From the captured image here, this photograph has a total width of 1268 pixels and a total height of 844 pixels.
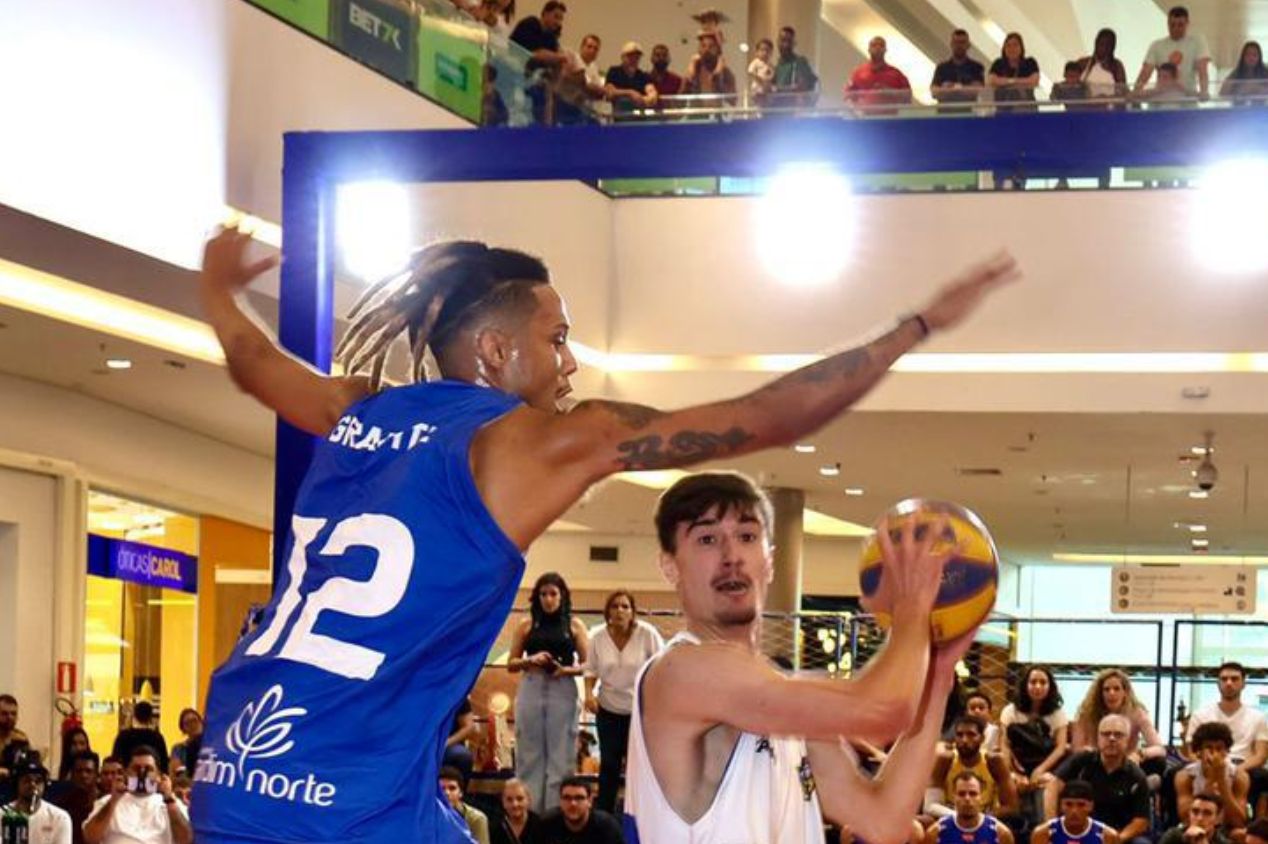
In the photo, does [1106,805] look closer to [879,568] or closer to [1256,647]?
[879,568]

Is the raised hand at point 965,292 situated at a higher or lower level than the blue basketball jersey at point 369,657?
higher

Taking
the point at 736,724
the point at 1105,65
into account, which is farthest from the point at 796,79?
the point at 736,724

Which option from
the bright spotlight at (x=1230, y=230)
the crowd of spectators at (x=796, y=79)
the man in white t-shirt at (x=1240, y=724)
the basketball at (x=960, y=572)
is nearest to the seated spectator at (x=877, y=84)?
the crowd of spectators at (x=796, y=79)

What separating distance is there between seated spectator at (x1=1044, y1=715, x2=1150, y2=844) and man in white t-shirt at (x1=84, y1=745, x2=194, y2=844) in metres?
4.80

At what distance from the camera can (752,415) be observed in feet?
9.73

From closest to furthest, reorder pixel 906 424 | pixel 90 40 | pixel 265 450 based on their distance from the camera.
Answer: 1. pixel 90 40
2. pixel 906 424
3. pixel 265 450

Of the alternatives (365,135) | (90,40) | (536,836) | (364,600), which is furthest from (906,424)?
(364,600)

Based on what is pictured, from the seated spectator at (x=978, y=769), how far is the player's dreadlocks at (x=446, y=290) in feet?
29.8

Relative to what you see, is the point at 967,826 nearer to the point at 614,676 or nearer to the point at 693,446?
the point at 614,676

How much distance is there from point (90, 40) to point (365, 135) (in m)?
3.12

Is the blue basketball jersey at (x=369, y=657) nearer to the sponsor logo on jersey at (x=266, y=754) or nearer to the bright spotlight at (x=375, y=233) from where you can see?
the sponsor logo on jersey at (x=266, y=754)

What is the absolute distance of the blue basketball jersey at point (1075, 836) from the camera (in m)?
11.0

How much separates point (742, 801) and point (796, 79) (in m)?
12.2

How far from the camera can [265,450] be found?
21531 millimetres
